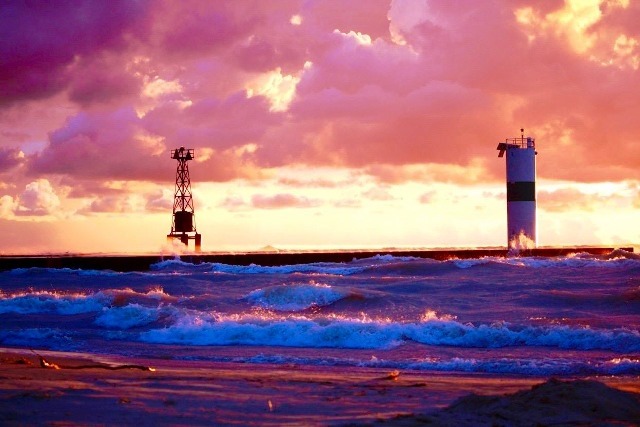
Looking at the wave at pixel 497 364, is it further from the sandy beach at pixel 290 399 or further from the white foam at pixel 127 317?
the white foam at pixel 127 317

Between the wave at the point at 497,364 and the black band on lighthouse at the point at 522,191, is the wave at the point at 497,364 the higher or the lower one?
the lower one

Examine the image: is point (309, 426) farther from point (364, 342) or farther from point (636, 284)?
point (636, 284)

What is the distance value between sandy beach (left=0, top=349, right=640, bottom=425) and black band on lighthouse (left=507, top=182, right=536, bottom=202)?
88.4 ft

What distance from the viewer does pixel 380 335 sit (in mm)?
14867

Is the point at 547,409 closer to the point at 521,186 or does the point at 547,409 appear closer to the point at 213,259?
the point at 521,186

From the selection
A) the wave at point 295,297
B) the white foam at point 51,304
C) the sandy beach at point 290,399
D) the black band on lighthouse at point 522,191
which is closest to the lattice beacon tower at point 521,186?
the black band on lighthouse at point 522,191

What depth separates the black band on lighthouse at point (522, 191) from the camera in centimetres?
3631

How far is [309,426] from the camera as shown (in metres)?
6.48

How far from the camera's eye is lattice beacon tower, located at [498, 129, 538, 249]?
36312 mm

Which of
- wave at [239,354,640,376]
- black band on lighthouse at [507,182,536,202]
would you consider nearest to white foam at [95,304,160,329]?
wave at [239,354,640,376]

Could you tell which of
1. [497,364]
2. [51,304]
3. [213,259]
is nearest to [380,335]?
[497,364]

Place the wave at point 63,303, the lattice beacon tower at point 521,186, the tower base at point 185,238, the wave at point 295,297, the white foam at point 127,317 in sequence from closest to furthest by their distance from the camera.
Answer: the white foam at point 127,317 < the wave at point 63,303 < the wave at point 295,297 < the lattice beacon tower at point 521,186 < the tower base at point 185,238

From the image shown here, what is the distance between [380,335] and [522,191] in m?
23.2

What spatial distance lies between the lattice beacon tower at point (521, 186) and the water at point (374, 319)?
14.9ft
